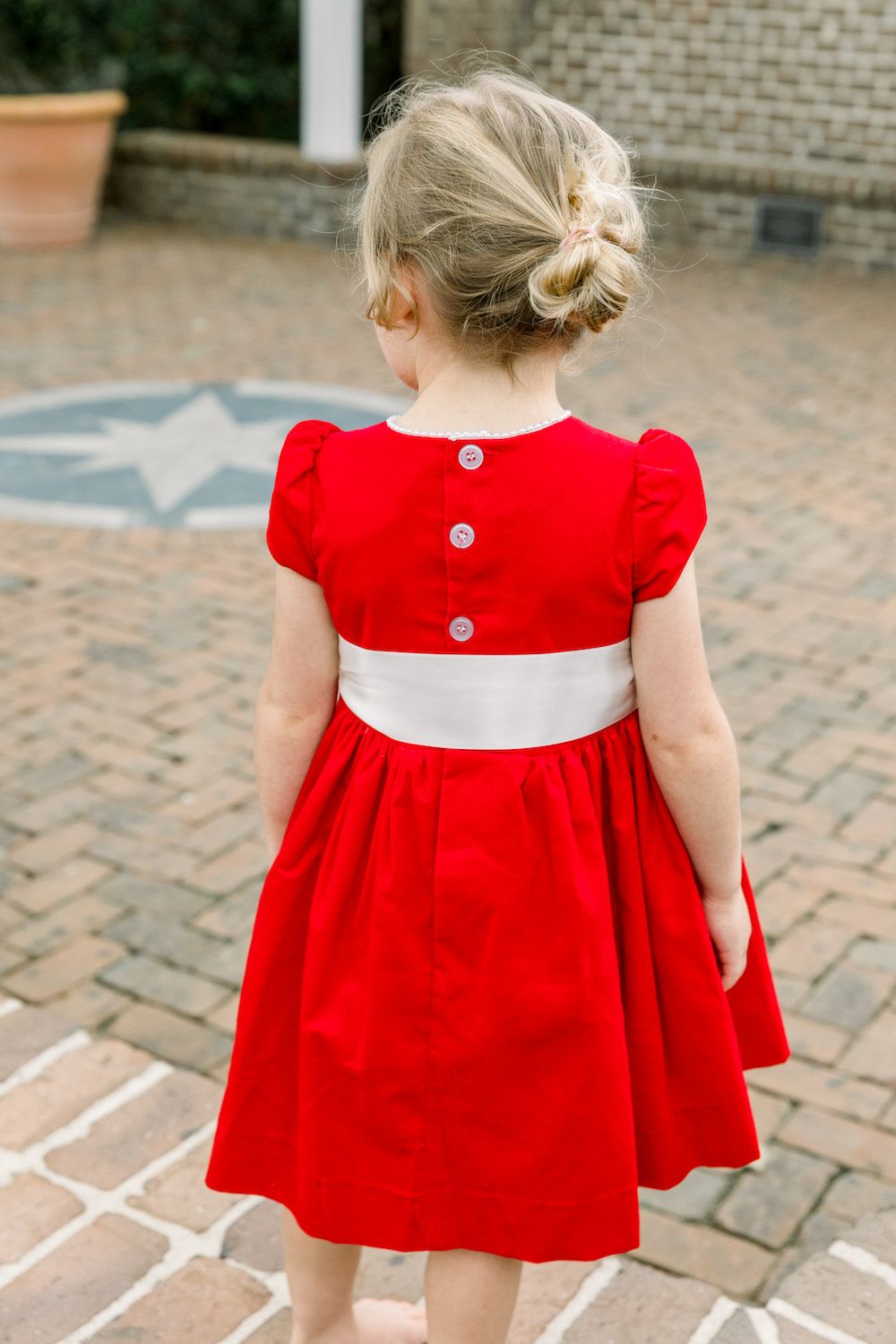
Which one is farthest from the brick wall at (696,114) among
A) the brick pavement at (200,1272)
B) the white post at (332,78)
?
the brick pavement at (200,1272)

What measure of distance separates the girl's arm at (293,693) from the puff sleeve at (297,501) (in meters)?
0.03

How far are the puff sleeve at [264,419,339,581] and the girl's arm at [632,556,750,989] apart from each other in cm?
35

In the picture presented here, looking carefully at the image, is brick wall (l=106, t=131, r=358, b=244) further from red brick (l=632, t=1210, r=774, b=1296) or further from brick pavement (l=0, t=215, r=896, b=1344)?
red brick (l=632, t=1210, r=774, b=1296)

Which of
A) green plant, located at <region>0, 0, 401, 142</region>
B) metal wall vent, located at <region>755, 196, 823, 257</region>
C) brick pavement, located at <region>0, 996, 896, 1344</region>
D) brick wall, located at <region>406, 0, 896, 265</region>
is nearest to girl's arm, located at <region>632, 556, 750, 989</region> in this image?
brick pavement, located at <region>0, 996, 896, 1344</region>

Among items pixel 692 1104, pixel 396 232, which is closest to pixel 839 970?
pixel 692 1104

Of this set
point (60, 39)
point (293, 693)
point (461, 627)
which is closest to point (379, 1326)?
point (293, 693)

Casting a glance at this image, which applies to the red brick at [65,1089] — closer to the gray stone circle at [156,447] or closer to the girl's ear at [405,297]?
the girl's ear at [405,297]

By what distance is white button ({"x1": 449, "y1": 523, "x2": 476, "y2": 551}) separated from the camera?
155 cm

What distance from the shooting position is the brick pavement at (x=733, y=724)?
2459mm

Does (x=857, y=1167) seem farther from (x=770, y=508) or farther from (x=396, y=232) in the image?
(x=770, y=508)

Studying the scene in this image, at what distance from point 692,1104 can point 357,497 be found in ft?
2.55

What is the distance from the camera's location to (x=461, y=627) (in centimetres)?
159

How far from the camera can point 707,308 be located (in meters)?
8.38

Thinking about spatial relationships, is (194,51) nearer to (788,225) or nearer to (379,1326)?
(788,225)
